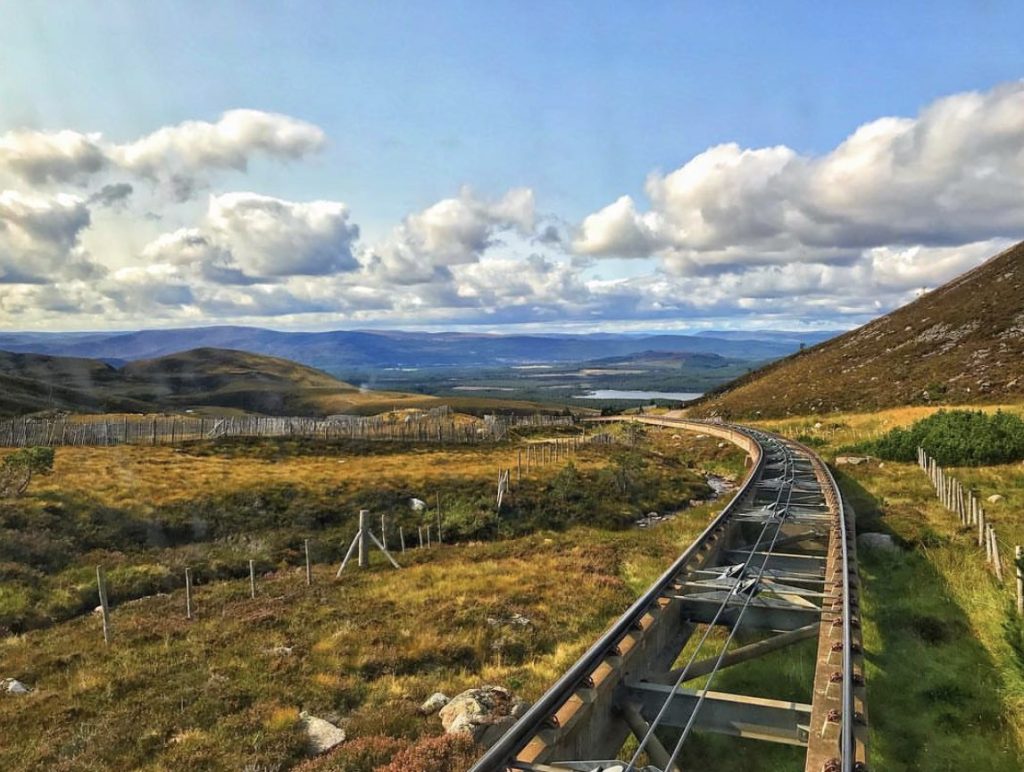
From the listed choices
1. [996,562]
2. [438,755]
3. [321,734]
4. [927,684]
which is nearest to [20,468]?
[321,734]

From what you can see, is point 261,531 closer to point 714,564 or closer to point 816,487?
point 714,564

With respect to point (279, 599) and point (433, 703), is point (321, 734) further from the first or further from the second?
point (279, 599)

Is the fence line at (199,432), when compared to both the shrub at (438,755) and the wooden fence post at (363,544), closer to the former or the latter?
the wooden fence post at (363,544)

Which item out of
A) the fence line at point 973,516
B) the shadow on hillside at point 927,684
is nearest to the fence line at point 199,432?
the fence line at point 973,516

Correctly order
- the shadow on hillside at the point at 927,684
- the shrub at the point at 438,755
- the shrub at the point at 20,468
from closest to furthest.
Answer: the shrub at the point at 438,755 → the shadow on hillside at the point at 927,684 → the shrub at the point at 20,468

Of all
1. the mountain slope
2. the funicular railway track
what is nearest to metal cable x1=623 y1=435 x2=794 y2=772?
the funicular railway track

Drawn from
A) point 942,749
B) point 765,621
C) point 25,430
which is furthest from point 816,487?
point 25,430
